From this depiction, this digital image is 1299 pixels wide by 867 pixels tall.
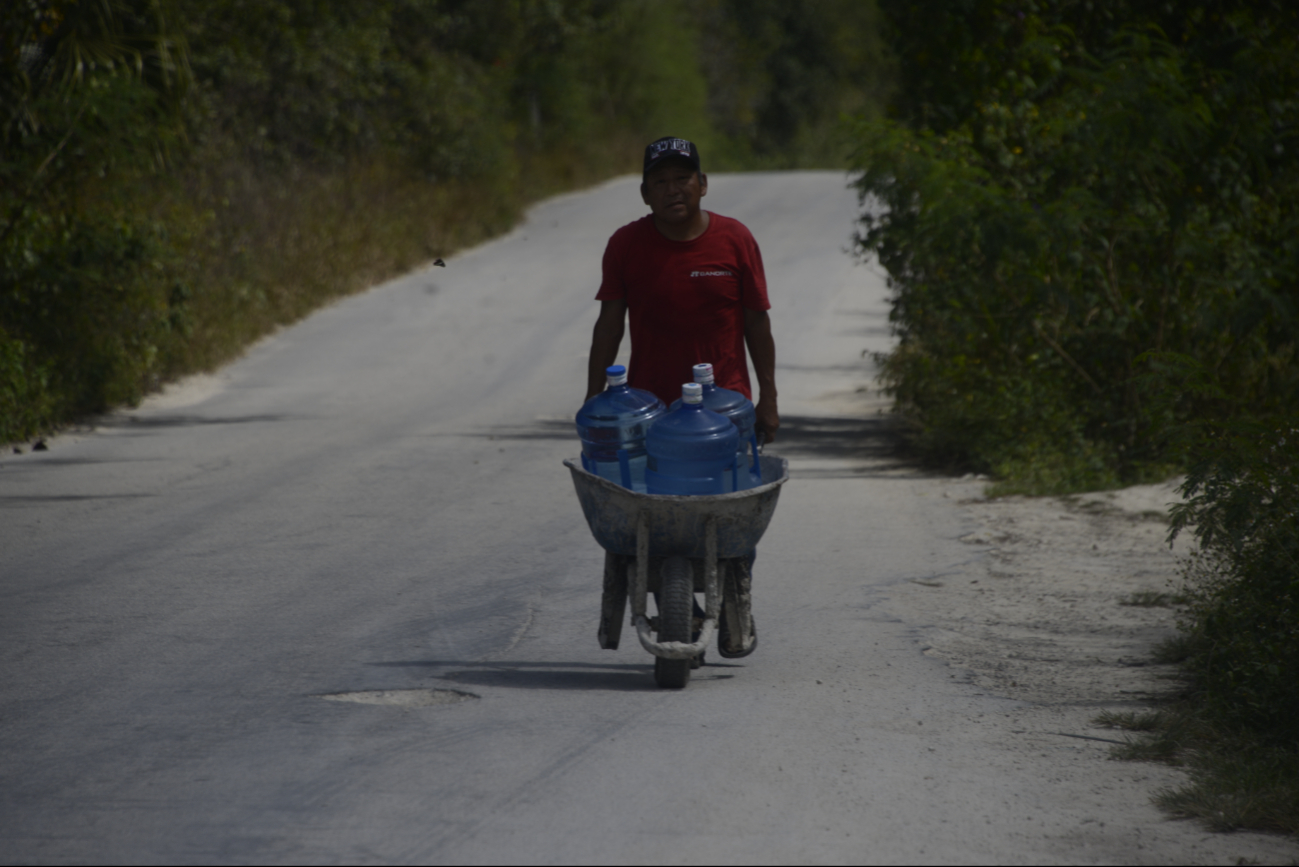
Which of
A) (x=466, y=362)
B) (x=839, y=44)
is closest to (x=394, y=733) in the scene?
(x=466, y=362)

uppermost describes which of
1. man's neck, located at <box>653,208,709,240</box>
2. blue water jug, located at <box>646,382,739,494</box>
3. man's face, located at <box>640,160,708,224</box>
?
man's face, located at <box>640,160,708,224</box>

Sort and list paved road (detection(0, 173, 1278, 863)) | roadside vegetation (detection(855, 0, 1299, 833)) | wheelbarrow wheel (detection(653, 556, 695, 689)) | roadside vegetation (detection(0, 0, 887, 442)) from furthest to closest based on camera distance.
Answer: roadside vegetation (detection(0, 0, 887, 442)) → roadside vegetation (detection(855, 0, 1299, 833)) → wheelbarrow wheel (detection(653, 556, 695, 689)) → paved road (detection(0, 173, 1278, 863))

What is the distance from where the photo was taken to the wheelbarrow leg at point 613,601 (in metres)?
6.21

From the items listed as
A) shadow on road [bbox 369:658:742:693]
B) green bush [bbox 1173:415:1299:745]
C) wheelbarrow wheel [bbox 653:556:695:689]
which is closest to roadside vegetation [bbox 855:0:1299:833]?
green bush [bbox 1173:415:1299:745]

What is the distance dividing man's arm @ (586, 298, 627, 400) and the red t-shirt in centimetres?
7

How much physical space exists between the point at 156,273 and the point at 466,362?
486 cm

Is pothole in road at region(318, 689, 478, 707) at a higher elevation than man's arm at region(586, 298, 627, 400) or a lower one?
lower

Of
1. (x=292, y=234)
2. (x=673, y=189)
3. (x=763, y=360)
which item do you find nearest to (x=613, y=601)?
(x=763, y=360)

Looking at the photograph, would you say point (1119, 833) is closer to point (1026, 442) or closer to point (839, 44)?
point (1026, 442)

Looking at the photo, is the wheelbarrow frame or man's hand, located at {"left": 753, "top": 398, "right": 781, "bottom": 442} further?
man's hand, located at {"left": 753, "top": 398, "right": 781, "bottom": 442}

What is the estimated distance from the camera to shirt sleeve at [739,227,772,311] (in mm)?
6129

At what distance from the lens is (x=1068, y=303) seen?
12117 mm

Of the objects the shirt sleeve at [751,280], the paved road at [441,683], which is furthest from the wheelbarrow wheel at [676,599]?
the shirt sleeve at [751,280]

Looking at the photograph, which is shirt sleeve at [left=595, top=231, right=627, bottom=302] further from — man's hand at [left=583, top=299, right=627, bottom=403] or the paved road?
the paved road
